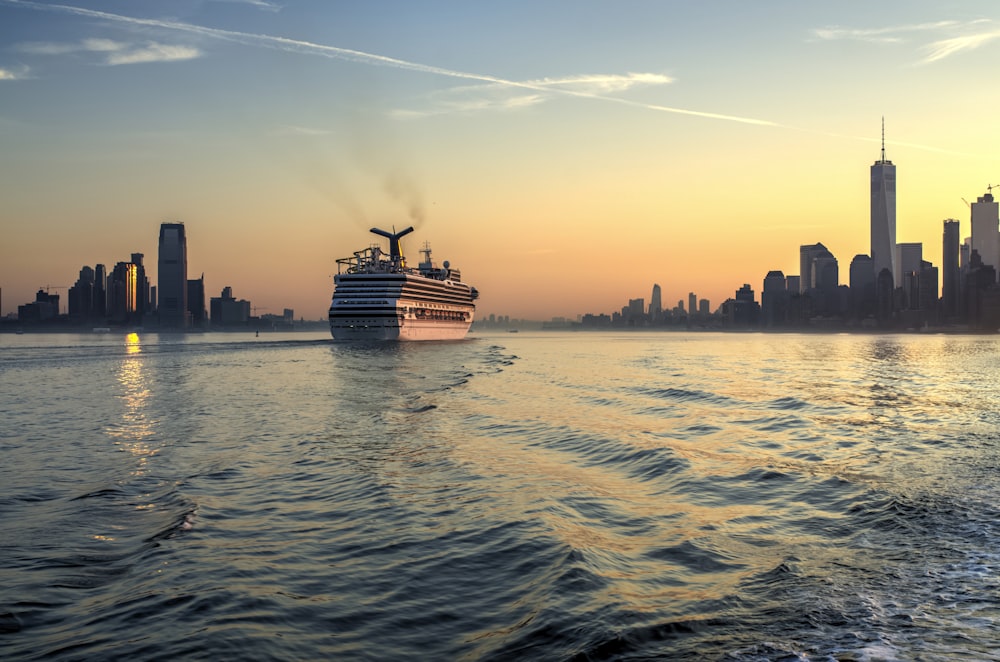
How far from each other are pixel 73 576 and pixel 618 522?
8.86 meters

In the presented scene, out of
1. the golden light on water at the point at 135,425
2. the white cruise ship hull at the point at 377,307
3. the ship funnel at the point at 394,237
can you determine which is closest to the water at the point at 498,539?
the golden light on water at the point at 135,425

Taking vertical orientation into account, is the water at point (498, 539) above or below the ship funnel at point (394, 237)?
below

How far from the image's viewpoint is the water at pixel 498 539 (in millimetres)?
7164

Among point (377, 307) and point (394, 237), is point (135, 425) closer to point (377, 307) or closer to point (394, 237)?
point (377, 307)

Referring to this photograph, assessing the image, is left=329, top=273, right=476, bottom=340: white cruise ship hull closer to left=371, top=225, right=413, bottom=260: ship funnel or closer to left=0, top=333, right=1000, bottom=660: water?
left=371, top=225, right=413, bottom=260: ship funnel

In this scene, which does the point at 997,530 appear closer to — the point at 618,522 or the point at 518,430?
the point at 618,522

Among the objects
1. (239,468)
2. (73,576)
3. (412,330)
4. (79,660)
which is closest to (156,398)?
(239,468)

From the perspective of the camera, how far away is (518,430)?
78.4 feet

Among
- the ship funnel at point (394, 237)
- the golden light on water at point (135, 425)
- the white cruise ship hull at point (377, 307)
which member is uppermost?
the ship funnel at point (394, 237)

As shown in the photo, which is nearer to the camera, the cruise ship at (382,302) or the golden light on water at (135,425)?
the golden light on water at (135,425)

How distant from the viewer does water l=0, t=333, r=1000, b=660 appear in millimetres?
7164

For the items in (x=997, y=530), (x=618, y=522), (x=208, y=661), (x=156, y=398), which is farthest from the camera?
(x=156, y=398)

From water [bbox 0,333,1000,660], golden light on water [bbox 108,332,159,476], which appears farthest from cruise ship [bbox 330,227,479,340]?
Result: water [bbox 0,333,1000,660]

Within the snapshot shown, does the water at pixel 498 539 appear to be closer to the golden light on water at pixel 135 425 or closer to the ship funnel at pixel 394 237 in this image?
the golden light on water at pixel 135 425
